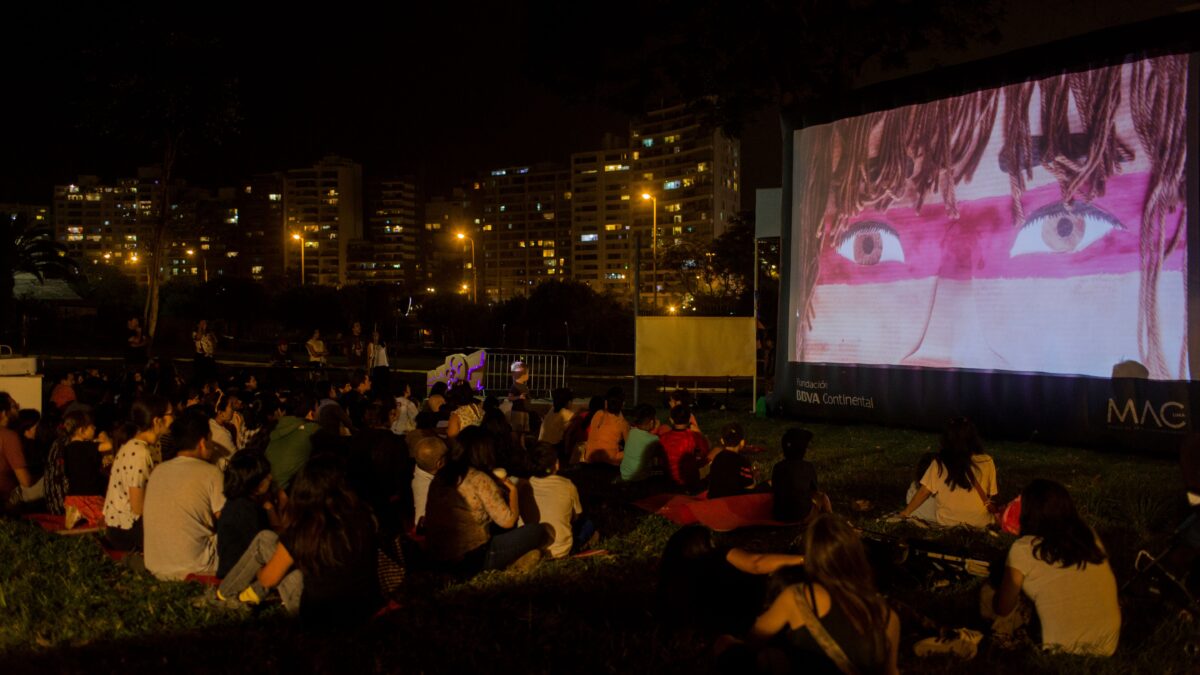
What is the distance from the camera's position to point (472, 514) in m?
5.77

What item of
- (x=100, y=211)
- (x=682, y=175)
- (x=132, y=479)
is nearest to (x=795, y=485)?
(x=132, y=479)

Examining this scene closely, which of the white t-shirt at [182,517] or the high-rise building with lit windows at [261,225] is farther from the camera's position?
the high-rise building with lit windows at [261,225]

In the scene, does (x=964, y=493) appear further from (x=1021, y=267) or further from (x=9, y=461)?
(x=9, y=461)

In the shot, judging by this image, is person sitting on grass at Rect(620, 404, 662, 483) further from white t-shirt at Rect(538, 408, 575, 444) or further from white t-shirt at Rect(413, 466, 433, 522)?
white t-shirt at Rect(413, 466, 433, 522)

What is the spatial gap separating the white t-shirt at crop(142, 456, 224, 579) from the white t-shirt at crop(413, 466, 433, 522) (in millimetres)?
1691

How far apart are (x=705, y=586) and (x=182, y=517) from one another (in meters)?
3.24

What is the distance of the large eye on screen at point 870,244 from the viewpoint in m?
12.7

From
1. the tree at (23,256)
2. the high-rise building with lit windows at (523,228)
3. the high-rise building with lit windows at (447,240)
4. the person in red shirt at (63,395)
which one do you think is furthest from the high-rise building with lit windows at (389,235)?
the person in red shirt at (63,395)

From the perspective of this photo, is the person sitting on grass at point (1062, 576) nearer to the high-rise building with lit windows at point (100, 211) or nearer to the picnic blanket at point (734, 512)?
the picnic blanket at point (734, 512)

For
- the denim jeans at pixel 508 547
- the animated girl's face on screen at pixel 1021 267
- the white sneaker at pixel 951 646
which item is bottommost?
the white sneaker at pixel 951 646

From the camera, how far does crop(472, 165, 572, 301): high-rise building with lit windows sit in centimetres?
13246

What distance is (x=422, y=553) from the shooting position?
20.0 ft

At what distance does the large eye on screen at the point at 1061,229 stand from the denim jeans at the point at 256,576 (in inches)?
383

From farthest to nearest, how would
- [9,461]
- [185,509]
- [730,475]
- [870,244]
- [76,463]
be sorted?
1. [870,244]
2. [9,461]
3. [730,475]
4. [76,463]
5. [185,509]
